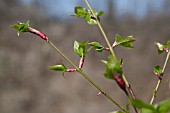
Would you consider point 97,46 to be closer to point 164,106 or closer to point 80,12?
point 80,12

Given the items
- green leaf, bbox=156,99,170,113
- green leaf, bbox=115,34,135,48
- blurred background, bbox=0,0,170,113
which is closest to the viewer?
green leaf, bbox=156,99,170,113

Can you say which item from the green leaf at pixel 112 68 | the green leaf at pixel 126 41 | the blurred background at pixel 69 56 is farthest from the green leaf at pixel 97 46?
the blurred background at pixel 69 56

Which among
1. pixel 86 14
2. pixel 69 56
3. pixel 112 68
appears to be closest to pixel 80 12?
pixel 86 14

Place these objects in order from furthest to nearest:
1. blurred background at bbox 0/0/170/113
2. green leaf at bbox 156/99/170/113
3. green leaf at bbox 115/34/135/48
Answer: blurred background at bbox 0/0/170/113 < green leaf at bbox 115/34/135/48 < green leaf at bbox 156/99/170/113

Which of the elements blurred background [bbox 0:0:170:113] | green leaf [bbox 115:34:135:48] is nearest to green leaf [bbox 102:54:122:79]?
green leaf [bbox 115:34:135:48]

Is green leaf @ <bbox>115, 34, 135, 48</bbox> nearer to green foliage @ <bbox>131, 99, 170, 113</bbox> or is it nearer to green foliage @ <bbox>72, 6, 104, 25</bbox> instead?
green foliage @ <bbox>72, 6, 104, 25</bbox>

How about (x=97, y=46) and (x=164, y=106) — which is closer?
(x=164, y=106)

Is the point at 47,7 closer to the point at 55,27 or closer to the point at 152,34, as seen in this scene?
the point at 55,27

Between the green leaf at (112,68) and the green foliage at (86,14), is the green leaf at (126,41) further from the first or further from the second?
the green leaf at (112,68)

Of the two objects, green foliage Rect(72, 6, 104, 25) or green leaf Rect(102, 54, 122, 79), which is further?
green foliage Rect(72, 6, 104, 25)

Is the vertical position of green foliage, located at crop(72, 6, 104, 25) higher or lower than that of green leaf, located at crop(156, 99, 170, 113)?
higher
